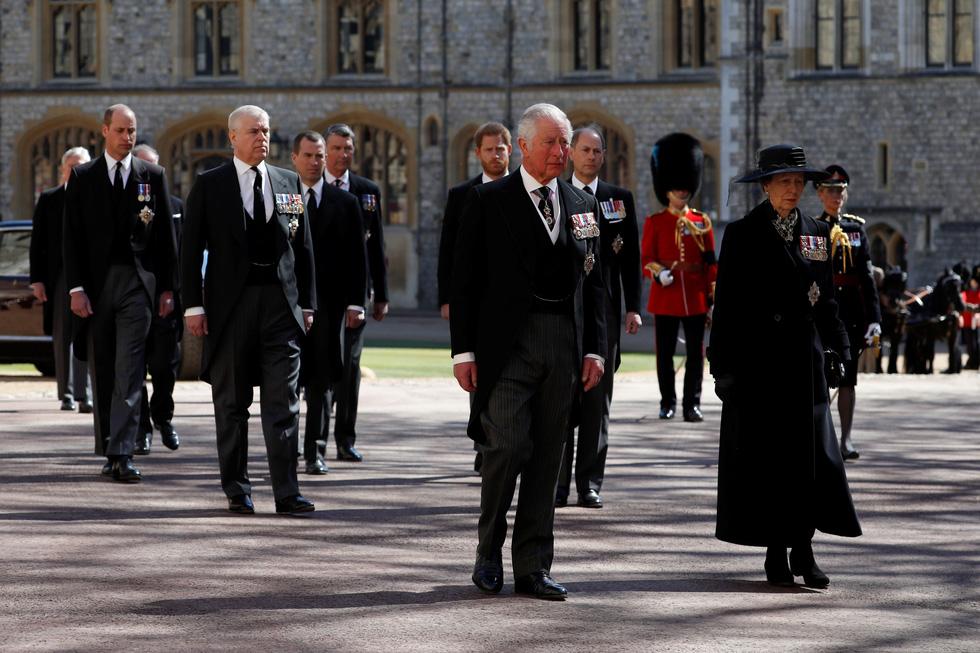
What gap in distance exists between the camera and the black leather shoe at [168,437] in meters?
11.3

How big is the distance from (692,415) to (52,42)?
2963 centimetres

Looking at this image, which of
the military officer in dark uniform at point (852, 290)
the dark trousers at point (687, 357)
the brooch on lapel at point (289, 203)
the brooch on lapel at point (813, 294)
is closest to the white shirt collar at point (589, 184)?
the brooch on lapel at point (289, 203)

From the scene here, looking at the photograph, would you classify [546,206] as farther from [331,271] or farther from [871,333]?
[871,333]

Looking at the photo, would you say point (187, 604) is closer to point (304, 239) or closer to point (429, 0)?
point (304, 239)

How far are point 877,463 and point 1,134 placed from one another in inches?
1273

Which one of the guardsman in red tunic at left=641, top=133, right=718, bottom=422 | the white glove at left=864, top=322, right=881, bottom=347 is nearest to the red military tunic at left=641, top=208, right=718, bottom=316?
the guardsman in red tunic at left=641, top=133, right=718, bottom=422

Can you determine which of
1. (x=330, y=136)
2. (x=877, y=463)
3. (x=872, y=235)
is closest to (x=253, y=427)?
(x=330, y=136)

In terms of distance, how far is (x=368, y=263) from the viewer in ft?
35.0

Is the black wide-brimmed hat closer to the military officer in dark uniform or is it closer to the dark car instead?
the military officer in dark uniform

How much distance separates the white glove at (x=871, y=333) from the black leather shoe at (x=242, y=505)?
12.8 feet

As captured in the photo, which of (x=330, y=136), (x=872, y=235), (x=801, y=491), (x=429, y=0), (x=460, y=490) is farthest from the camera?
(x=429, y=0)

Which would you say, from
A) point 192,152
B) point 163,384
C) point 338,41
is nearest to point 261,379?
point 163,384

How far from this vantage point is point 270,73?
128 feet

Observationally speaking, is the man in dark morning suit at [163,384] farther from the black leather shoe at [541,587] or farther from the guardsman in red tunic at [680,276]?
the black leather shoe at [541,587]
